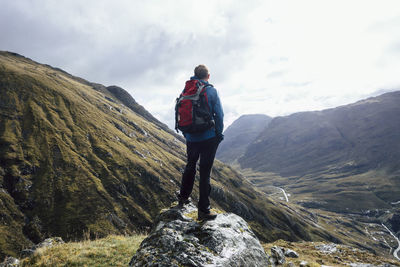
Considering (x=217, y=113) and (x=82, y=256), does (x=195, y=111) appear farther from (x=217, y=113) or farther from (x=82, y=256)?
(x=82, y=256)

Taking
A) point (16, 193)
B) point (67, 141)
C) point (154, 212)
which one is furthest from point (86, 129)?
point (154, 212)

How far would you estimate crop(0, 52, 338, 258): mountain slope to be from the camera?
7238 centimetres

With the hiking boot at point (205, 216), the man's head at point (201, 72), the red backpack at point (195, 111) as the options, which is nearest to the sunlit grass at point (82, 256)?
the hiking boot at point (205, 216)

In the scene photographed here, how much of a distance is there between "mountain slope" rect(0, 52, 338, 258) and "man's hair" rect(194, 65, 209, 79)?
141 feet

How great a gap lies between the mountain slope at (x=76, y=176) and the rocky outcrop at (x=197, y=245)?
4089cm

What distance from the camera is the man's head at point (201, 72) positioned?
881 centimetres

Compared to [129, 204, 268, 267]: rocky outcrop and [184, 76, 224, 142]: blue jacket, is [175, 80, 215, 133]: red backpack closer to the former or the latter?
[184, 76, 224, 142]: blue jacket

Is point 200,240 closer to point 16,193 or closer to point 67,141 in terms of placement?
point 16,193

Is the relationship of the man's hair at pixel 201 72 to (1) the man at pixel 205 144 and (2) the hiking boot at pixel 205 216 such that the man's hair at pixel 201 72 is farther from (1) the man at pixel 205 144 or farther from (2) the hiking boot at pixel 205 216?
(2) the hiking boot at pixel 205 216

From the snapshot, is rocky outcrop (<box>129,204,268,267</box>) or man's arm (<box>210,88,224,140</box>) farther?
man's arm (<box>210,88,224,140</box>)

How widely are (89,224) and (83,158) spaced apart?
3850cm

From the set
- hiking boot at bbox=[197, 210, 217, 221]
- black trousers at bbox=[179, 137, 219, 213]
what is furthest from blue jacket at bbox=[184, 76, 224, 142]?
hiking boot at bbox=[197, 210, 217, 221]

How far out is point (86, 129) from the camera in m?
122

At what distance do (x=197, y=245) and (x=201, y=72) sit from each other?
630 centimetres
